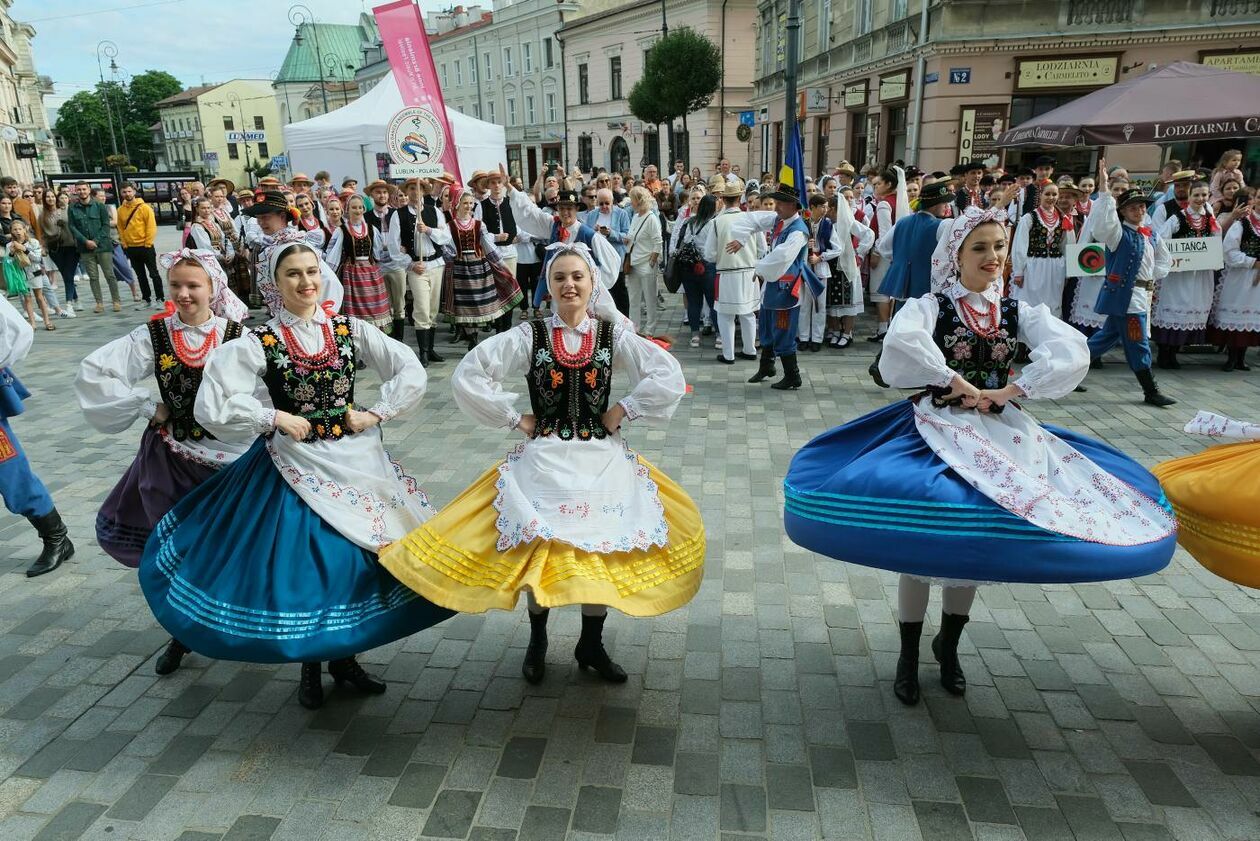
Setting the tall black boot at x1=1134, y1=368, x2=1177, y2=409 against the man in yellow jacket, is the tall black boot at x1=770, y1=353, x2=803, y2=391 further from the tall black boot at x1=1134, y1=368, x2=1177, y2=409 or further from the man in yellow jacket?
the man in yellow jacket

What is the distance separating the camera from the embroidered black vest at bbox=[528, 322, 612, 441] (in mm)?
3383

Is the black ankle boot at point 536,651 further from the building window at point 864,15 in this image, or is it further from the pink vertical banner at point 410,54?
the building window at point 864,15

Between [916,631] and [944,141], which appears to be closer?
[916,631]

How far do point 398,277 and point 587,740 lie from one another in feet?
24.8

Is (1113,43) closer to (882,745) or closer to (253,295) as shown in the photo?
(253,295)

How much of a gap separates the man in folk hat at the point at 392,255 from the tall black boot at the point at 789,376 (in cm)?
434

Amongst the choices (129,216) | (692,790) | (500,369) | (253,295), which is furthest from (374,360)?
(129,216)

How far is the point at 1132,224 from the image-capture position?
7.39 meters

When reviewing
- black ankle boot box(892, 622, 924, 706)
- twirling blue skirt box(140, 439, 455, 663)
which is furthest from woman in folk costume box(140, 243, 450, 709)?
black ankle boot box(892, 622, 924, 706)

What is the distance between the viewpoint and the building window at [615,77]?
150ft

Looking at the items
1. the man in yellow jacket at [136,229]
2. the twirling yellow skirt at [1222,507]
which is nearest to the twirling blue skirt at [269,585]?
the twirling yellow skirt at [1222,507]

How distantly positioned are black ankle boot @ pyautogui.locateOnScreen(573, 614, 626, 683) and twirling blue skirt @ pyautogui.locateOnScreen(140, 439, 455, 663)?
0.63 metres

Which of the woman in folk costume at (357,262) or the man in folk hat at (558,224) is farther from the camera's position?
the woman in folk costume at (357,262)

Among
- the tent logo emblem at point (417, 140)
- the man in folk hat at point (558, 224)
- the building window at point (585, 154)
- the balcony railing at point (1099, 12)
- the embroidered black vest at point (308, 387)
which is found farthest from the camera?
the building window at point (585, 154)
